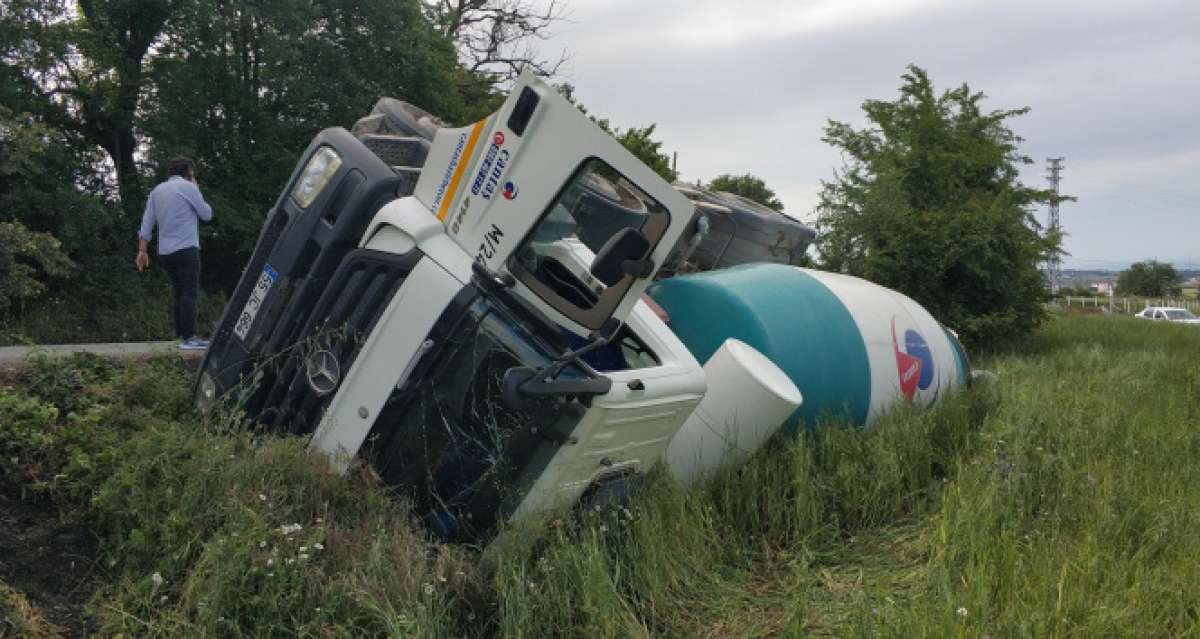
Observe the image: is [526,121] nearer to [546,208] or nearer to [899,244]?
[546,208]

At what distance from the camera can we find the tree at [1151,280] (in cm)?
7356

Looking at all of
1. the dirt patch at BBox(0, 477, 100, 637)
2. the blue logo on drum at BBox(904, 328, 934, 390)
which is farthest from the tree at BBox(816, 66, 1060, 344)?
the dirt patch at BBox(0, 477, 100, 637)

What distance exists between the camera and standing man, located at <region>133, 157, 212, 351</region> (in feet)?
21.9

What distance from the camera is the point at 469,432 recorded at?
3703mm

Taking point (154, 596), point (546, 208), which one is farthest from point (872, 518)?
point (154, 596)

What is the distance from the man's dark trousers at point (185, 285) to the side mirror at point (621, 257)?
4421 mm

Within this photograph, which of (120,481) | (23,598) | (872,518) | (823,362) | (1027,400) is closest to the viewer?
(23,598)

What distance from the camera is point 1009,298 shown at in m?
12.9

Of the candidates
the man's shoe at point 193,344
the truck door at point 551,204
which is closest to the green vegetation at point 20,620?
the truck door at point 551,204

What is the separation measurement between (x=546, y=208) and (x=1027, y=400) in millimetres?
3819

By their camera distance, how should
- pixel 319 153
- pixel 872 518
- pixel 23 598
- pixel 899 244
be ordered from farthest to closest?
pixel 899 244 < pixel 319 153 < pixel 872 518 < pixel 23 598

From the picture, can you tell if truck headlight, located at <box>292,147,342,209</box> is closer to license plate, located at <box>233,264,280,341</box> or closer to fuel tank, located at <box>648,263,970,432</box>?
license plate, located at <box>233,264,280,341</box>

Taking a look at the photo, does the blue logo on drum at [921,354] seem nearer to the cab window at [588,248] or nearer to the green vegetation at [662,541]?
the green vegetation at [662,541]

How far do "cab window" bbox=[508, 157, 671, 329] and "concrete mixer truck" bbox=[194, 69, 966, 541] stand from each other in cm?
1
